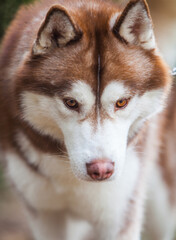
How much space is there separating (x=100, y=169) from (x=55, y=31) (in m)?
0.93

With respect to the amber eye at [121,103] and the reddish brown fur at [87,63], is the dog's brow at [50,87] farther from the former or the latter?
the amber eye at [121,103]

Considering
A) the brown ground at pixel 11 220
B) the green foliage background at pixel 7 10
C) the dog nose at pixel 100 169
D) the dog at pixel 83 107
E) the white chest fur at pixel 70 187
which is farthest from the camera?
the brown ground at pixel 11 220

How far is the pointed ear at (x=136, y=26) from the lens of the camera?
310 cm

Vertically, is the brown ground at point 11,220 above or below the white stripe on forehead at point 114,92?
below

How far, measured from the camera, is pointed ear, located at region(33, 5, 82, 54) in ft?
9.96

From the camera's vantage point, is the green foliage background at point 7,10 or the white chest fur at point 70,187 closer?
the white chest fur at point 70,187

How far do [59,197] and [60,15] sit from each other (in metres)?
1.59

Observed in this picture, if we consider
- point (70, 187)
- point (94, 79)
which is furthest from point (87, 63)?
point (70, 187)

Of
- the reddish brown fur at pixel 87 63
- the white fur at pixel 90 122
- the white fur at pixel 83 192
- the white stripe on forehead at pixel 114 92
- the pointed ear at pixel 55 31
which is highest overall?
the pointed ear at pixel 55 31

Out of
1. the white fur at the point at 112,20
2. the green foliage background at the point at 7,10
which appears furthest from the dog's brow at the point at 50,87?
the green foliage background at the point at 7,10

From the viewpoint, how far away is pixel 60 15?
3.04 metres

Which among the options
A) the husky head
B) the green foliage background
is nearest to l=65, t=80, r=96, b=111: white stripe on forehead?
the husky head

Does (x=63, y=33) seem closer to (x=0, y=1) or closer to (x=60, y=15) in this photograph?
(x=60, y=15)

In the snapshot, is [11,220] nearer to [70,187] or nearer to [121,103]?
[70,187]
